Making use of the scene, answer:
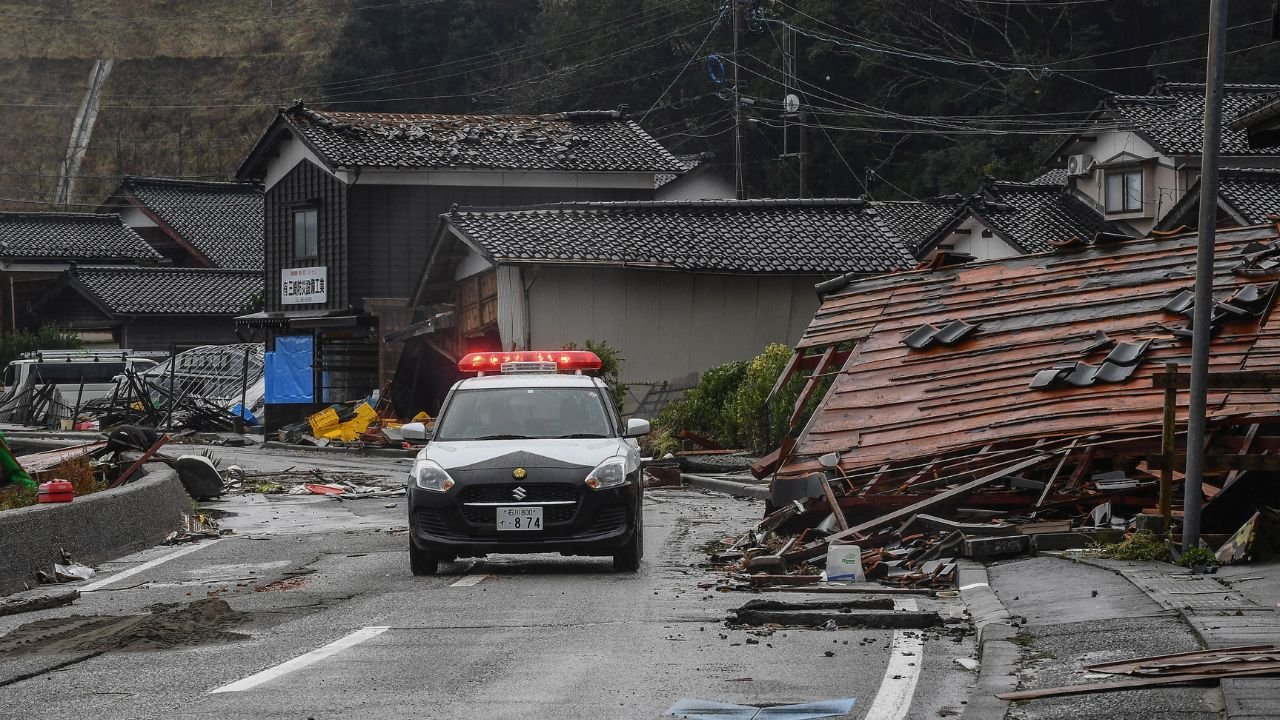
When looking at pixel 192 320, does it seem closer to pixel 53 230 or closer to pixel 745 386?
pixel 53 230

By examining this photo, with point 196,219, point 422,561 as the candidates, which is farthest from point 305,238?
point 422,561

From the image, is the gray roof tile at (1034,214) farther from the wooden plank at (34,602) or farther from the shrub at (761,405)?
the wooden plank at (34,602)

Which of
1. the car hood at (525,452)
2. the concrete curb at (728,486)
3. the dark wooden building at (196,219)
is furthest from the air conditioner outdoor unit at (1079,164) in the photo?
the car hood at (525,452)

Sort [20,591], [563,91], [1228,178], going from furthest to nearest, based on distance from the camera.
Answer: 1. [563,91]
2. [1228,178]
3. [20,591]

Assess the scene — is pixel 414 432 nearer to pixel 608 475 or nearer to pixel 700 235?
pixel 608 475

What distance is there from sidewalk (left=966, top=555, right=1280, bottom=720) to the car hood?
335 centimetres

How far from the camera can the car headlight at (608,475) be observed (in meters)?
12.6

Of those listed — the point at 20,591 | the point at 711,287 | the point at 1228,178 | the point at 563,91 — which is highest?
the point at 563,91

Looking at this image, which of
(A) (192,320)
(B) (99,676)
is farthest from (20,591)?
(A) (192,320)

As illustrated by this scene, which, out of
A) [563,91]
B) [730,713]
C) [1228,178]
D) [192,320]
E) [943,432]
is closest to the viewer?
[730,713]

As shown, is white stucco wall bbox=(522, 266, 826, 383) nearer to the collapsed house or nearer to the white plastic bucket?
the collapsed house

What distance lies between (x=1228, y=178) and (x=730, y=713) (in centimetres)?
3224

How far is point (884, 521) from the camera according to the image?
1384cm

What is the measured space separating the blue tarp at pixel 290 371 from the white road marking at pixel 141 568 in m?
30.1
